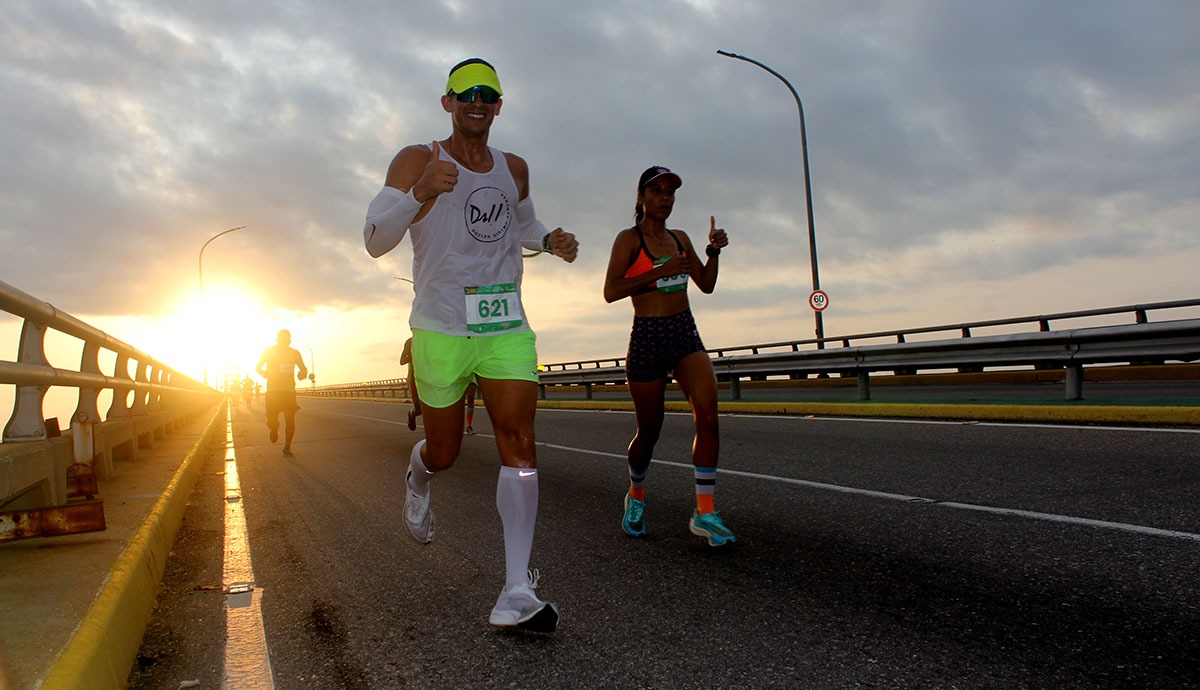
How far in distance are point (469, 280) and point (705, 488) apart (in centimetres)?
185

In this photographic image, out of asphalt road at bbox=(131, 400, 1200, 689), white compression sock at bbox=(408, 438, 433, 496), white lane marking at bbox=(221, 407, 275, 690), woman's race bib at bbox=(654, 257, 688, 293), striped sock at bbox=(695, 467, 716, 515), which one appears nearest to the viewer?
asphalt road at bbox=(131, 400, 1200, 689)

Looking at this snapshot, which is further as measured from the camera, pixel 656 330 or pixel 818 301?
pixel 818 301

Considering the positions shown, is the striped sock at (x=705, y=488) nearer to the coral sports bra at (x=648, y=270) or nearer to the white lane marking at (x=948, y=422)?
the coral sports bra at (x=648, y=270)

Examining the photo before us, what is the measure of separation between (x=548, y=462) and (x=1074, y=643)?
6.43 meters

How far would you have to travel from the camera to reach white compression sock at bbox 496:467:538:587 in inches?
132

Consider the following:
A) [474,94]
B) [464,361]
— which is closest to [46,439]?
[464,361]

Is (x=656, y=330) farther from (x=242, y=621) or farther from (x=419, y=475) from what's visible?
(x=242, y=621)

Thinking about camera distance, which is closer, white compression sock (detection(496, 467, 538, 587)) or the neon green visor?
Result: white compression sock (detection(496, 467, 538, 587))

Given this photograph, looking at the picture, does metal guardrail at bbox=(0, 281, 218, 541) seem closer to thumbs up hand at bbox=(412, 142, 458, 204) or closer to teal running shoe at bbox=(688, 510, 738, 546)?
thumbs up hand at bbox=(412, 142, 458, 204)

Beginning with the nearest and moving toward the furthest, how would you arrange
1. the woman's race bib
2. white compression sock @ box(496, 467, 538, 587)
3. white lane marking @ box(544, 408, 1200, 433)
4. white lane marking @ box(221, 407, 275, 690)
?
white lane marking @ box(221, 407, 275, 690) < white compression sock @ box(496, 467, 538, 587) < the woman's race bib < white lane marking @ box(544, 408, 1200, 433)

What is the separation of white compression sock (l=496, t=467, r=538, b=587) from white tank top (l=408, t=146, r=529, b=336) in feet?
2.08

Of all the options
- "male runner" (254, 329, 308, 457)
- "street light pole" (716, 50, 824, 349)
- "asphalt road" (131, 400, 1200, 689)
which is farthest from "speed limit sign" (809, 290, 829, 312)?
"asphalt road" (131, 400, 1200, 689)

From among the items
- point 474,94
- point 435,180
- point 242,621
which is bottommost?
point 242,621

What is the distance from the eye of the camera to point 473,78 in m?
3.72
